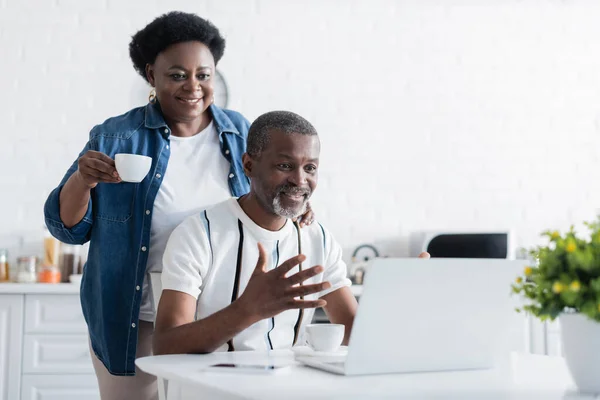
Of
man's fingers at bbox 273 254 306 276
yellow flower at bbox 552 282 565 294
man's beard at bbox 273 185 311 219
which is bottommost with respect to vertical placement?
yellow flower at bbox 552 282 565 294

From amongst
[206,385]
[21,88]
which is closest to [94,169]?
[206,385]

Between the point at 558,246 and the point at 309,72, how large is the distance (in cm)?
267

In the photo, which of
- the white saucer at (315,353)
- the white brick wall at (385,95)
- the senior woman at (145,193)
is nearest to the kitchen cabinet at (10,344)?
the white brick wall at (385,95)

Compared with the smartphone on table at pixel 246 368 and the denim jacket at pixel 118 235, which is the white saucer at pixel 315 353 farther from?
the denim jacket at pixel 118 235

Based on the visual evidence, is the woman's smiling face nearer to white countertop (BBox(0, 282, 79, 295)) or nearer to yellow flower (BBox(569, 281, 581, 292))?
yellow flower (BBox(569, 281, 581, 292))

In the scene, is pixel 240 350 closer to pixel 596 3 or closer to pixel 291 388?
pixel 291 388

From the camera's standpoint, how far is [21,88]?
3.37 metres

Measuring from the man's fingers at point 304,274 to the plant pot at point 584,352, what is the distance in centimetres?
37

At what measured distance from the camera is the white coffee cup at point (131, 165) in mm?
1488

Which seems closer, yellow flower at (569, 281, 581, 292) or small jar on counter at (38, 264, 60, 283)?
yellow flower at (569, 281, 581, 292)

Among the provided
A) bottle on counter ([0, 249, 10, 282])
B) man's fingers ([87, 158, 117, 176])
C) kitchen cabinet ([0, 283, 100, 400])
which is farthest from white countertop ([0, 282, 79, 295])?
man's fingers ([87, 158, 117, 176])

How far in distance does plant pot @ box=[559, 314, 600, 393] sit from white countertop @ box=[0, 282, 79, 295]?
220cm

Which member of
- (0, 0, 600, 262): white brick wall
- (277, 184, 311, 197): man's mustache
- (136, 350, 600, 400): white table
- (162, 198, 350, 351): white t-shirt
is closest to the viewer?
(136, 350, 600, 400): white table

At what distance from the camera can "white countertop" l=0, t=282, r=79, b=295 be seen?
2.80m
